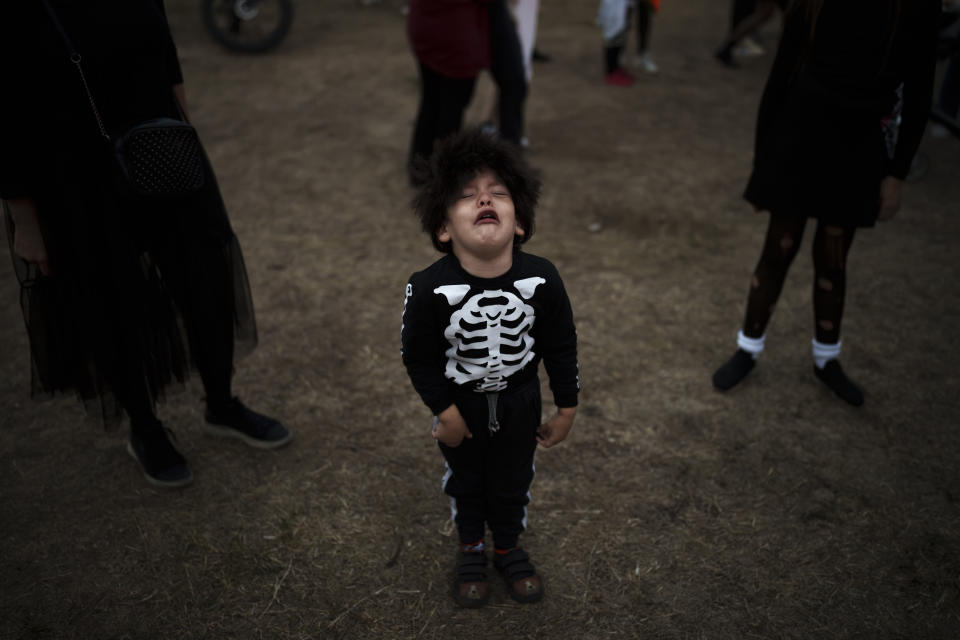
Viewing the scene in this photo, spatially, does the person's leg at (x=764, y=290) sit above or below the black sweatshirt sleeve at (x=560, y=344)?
below

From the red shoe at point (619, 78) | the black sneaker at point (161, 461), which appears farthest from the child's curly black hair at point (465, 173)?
the red shoe at point (619, 78)

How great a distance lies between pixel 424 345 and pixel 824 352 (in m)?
1.92

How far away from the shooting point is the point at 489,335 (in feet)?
5.50

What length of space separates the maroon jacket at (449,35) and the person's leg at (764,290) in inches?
A: 82.8

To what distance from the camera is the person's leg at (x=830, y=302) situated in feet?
8.63

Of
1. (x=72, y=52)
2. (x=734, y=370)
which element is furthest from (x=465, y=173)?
(x=734, y=370)

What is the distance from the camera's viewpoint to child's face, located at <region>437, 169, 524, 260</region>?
5.16 feet

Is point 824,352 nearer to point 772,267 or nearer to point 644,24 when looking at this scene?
point 772,267

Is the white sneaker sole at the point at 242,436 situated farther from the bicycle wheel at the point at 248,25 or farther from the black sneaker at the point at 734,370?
the bicycle wheel at the point at 248,25

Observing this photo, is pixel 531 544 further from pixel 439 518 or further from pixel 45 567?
pixel 45 567

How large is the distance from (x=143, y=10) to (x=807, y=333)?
295cm

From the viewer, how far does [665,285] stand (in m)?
3.66

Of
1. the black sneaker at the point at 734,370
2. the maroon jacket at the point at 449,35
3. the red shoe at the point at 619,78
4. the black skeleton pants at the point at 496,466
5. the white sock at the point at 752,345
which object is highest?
the maroon jacket at the point at 449,35

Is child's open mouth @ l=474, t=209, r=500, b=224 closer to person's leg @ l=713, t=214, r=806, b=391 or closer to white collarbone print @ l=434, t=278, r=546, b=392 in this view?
white collarbone print @ l=434, t=278, r=546, b=392
